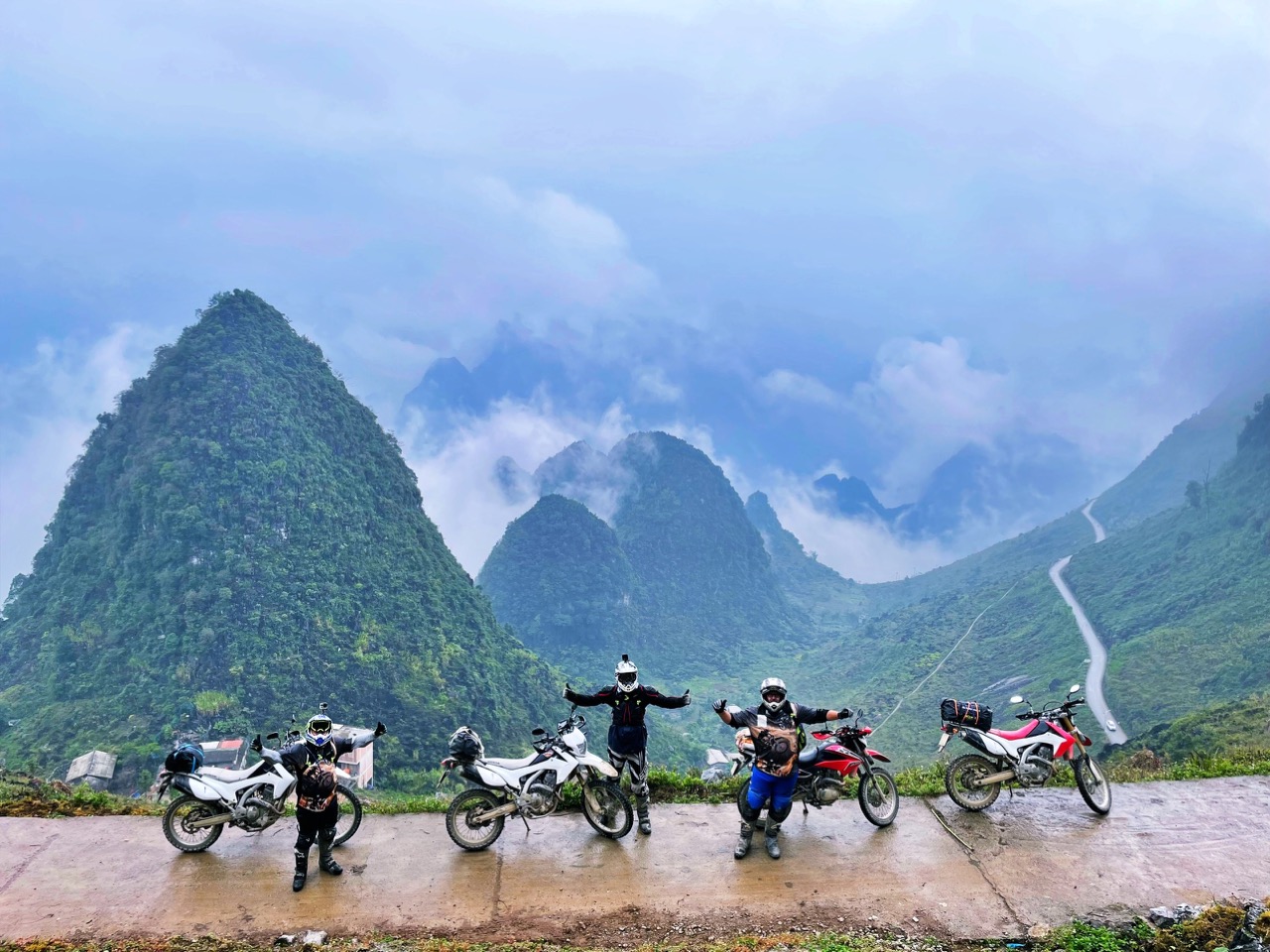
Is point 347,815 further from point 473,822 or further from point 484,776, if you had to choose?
point 484,776

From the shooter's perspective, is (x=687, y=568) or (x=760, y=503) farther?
(x=760, y=503)

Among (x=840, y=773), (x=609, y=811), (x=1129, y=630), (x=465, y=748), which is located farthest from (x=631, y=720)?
(x=1129, y=630)

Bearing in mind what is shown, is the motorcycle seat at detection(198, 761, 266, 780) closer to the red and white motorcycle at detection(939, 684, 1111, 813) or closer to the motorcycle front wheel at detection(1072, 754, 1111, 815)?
the red and white motorcycle at detection(939, 684, 1111, 813)

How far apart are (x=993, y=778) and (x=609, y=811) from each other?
3497mm

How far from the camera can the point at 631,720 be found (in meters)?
6.43

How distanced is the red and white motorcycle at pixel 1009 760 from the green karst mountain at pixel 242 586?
91.6ft

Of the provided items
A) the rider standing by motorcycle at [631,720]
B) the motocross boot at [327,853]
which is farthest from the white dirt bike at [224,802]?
the rider standing by motorcycle at [631,720]

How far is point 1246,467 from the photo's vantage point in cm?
5881

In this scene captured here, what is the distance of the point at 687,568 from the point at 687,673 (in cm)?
2206

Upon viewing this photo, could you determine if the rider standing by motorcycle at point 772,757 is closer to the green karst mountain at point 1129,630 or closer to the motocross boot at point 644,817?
the motocross boot at point 644,817

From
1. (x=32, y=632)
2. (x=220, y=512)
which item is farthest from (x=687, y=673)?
(x=32, y=632)

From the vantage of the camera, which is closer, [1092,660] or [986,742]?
[986,742]

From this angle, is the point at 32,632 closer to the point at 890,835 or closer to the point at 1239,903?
the point at 890,835

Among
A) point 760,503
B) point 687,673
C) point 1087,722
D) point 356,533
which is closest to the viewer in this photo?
point 1087,722
